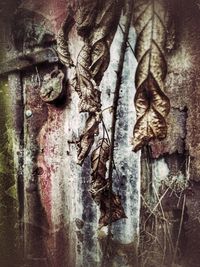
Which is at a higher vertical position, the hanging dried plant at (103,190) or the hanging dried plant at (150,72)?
the hanging dried plant at (150,72)

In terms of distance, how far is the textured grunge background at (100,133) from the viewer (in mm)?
1884

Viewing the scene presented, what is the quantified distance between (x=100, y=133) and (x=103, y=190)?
10.1 inches

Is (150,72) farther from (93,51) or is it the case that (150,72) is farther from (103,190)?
(103,190)

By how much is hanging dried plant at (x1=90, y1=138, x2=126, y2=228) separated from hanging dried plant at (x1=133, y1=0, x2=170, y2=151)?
17 centimetres

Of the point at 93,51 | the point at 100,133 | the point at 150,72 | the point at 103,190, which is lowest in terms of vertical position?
the point at 103,190

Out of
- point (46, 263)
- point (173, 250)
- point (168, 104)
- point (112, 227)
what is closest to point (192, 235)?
point (173, 250)

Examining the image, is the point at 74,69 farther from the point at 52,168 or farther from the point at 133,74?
the point at 52,168

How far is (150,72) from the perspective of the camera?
1.91 m

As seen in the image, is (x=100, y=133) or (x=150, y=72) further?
(x=100, y=133)

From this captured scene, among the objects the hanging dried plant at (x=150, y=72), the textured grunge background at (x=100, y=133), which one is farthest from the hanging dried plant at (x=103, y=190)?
the hanging dried plant at (x=150, y=72)

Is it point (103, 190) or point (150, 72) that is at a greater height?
point (150, 72)

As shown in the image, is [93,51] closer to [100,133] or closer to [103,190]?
[100,133]

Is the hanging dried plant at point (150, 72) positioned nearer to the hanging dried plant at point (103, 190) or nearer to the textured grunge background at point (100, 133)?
the textured grunge background at point (100, 133)

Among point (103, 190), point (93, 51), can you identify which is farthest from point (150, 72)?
point (103, 190)
